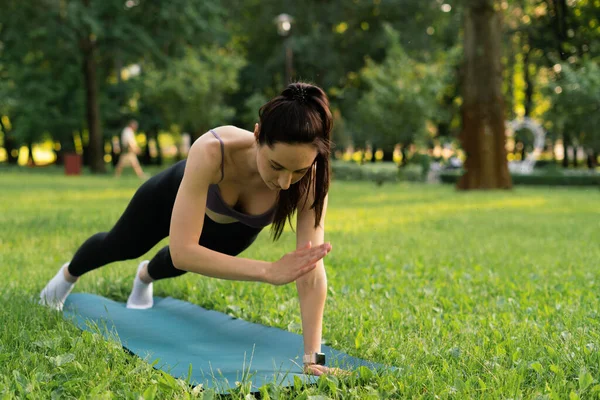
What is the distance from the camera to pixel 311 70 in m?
33.1

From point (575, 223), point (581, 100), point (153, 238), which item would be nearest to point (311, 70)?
point (581, 100)

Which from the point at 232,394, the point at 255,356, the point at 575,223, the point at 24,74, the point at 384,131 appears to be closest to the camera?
the point at 232,394

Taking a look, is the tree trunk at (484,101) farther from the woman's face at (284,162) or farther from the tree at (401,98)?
the woman's face at (284,162)

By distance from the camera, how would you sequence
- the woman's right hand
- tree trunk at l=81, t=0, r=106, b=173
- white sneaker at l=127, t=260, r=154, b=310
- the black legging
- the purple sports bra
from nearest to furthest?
the woman's right hand
the purple sports bra
the black legging
white sneaker at l=127, t=260, r=154, b=310
tree trunk at l=81, t=0, r=106, b=173

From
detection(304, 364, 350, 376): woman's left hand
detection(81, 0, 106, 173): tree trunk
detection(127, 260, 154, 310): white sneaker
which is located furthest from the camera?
detection(81, 0, 106, 173): tree trunk

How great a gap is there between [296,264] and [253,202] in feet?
2.59

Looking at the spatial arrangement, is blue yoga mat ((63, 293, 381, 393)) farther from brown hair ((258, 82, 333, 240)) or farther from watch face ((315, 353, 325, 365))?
brown hair ((258, 82, 333, 240))

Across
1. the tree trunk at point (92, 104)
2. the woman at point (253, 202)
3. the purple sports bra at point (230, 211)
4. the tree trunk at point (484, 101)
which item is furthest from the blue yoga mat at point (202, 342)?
the tree trunk at point (92, 104)

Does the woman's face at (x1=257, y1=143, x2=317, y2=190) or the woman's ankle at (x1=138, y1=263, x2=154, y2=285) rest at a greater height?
the woman's face at (x1=257, y1=143, x2=317, y2=190)

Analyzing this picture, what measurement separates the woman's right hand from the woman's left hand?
1.99ft

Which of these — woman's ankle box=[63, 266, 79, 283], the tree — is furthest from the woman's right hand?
the tree

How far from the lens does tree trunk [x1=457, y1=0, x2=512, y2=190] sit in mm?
17375

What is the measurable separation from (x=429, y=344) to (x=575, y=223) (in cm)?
772

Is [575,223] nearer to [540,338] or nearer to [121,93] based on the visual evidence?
[540,338]
